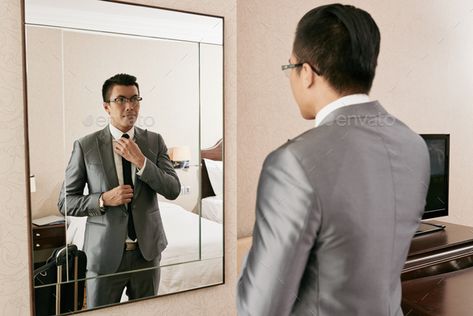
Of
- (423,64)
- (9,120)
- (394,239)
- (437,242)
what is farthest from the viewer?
(423,64)

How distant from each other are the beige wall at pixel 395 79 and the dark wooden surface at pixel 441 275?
0.88 metres

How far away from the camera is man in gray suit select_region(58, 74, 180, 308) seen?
1541mm

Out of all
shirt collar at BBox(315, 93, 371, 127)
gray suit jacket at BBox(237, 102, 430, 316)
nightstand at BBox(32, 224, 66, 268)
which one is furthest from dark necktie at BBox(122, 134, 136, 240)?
shirt collar at BBox(315, 93, 371, 127)

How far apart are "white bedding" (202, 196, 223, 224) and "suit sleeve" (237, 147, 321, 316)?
0.88m

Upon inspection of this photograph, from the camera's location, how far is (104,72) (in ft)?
5.06

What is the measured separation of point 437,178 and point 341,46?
2013 mm

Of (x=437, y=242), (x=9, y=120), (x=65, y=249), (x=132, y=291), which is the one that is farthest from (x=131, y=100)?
(x=437, y=242)

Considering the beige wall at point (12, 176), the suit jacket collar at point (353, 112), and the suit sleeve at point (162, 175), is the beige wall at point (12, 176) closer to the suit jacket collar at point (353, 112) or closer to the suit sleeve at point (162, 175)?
the suit sleeve at point (162, 175)

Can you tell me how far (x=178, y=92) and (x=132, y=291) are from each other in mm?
772

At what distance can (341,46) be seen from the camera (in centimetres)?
89

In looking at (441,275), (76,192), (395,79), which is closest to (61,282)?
(76,192)

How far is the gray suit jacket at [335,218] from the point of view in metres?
0.83

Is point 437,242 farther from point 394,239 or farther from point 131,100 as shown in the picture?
point 131,100

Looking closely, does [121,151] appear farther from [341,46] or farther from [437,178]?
[437,178]
